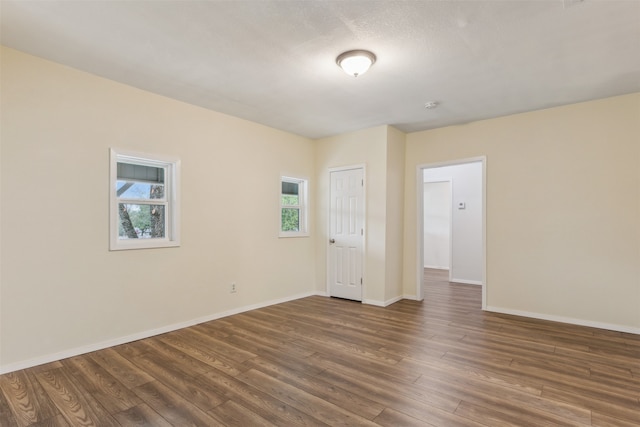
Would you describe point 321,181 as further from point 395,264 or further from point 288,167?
point 395,264

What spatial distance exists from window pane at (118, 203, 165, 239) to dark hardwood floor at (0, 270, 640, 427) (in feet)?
3.78

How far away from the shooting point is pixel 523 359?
9.63 feet

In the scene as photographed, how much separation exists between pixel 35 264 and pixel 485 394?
3855 mm

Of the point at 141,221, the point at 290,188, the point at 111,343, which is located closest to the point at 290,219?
the point at 290,188

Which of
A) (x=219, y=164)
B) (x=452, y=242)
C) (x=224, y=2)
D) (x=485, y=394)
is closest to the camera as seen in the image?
(x=224, y=2)

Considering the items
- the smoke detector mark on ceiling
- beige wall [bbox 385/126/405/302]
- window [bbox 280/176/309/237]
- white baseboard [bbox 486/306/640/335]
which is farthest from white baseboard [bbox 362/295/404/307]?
the smoke detector mark on ceiling

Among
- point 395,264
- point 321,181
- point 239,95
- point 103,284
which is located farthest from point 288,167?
point 103,284

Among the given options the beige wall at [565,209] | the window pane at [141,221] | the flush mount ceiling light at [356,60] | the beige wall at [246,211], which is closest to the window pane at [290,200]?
the beige wall at [246,211]

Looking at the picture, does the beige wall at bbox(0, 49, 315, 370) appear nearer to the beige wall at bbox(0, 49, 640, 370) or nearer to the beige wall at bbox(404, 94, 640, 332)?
the beige wall at bbox(0, 49, 640, 370)

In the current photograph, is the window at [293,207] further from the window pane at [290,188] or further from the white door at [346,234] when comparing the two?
the white door at [346,234]

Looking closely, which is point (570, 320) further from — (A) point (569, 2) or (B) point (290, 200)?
(B) point (290, 200)

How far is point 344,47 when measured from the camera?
2.69 metres

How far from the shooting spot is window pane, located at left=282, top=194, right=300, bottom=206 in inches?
211

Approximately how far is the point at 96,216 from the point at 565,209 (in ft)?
17.6
